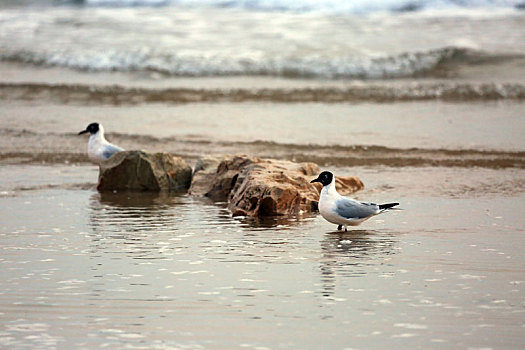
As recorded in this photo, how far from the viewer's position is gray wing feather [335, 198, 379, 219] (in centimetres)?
724

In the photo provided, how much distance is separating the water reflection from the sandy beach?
0.02m

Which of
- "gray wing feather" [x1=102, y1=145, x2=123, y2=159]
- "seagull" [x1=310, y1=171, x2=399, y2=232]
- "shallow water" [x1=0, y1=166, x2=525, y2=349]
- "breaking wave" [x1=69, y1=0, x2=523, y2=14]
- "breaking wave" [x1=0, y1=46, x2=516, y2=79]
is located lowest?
"shallow water" [x1=0, y1=166, x2=525, y2=349]

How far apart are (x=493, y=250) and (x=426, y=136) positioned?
5832 mm

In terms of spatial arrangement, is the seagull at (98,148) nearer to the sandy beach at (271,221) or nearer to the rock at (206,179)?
the sandy beach at (271,221)

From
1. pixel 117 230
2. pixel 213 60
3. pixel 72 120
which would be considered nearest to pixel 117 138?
pixel 72 120

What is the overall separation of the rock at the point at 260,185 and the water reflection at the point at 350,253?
79 centimetres

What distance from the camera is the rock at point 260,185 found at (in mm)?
7930

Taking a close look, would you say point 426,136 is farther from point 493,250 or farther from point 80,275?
point 80,275

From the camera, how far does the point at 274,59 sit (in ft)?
62.1

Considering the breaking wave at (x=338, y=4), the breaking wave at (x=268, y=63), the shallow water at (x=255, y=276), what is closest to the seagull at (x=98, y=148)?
the shallow water at (x=255, y=276)

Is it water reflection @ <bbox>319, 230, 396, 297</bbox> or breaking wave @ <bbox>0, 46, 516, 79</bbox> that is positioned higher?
breaking wave @ <bbox>0, 46, 516, 79</bbox>

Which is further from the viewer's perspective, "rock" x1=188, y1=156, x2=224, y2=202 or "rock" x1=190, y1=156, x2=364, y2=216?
"rock" x1=188, y1=156, x2=224, y2=202

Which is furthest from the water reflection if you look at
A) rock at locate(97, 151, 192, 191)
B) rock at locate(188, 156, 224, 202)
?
rock at locate(97, 151, 192, 191)

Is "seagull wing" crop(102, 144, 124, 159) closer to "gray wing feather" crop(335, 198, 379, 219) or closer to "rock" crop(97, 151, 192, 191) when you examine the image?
"rock" crop(97, 151, 192, 191)
